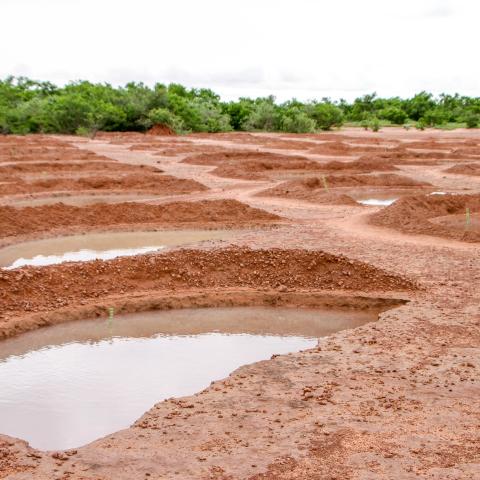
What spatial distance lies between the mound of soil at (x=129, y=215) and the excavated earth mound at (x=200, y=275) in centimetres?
585

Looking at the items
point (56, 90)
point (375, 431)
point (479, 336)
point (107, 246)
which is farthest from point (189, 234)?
point (56, 90)

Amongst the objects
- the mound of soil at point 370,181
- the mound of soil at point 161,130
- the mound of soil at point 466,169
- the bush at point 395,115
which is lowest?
the mound of soil at point 370,181

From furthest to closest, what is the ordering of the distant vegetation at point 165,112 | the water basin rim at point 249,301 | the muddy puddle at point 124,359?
the distant vegetation at point 165,112 < the water basin rim at point 249,301 < the muddy puddle at point 124,359

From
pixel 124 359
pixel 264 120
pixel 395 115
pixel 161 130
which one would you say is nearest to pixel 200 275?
pixel 124 359

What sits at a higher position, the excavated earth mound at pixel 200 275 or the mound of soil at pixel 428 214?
the mound of soil at pixel 428 214

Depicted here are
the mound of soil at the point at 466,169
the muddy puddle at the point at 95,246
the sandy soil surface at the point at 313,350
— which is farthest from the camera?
the mound of soil at the point at 466,169

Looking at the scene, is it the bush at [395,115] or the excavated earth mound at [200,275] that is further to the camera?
the bush at [395,115]

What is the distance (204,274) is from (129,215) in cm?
709

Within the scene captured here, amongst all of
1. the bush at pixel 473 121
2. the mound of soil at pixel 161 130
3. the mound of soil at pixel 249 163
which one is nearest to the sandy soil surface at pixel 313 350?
the mound of soil at pixel 249 163

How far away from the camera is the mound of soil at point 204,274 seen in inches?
472

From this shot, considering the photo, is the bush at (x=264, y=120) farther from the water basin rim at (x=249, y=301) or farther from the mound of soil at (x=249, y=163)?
the water basin rim at (x=249, y=301)

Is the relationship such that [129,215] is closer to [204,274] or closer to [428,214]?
[204,274]

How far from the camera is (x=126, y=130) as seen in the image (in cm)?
6391

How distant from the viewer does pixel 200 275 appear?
12859mm
